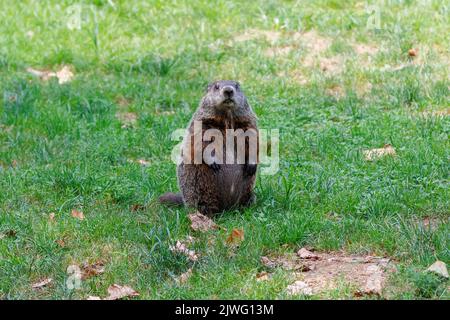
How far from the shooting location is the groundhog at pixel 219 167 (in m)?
6.34

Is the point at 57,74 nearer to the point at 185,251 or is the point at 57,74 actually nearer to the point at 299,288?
the point at 185,251

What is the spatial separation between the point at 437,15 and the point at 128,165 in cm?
426

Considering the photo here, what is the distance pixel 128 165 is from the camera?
290 inches

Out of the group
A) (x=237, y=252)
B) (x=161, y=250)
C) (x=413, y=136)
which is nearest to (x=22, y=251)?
(x=161, y=250)

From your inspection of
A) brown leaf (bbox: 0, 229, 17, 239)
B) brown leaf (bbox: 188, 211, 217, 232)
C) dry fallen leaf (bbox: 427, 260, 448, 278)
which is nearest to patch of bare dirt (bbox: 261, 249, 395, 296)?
dry fallen leaf (bbox: 427, 260, 448, 278)

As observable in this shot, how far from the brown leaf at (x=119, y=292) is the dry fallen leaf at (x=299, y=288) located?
34.4 inches

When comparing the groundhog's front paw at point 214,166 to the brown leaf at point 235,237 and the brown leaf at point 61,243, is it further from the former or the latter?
the brown leaf at point 61,243

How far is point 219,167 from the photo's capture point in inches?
250

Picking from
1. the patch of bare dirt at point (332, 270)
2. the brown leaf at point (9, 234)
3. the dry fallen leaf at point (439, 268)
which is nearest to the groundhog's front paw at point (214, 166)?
the patch of bare dirt at point (332, 270)

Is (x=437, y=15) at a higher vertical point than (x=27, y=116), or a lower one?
higher

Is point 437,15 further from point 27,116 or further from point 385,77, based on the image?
point 27,116
